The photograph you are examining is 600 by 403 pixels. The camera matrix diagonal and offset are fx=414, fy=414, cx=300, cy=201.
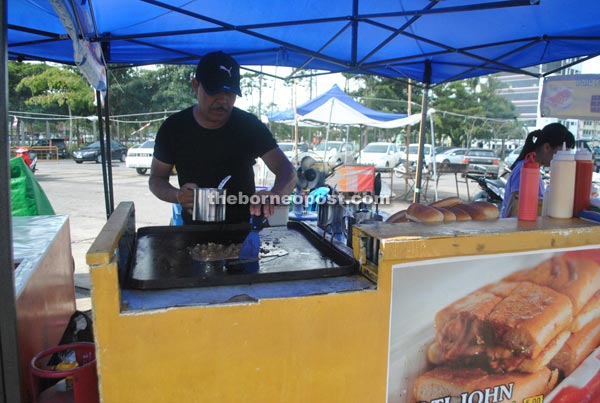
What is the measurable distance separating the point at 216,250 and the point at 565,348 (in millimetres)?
1365

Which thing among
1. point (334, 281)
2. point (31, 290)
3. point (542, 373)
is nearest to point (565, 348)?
point (542, 373)

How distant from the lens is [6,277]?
3.16 feet

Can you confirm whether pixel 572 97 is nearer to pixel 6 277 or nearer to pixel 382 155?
pixel 6 277

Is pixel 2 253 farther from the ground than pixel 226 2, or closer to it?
closer to it

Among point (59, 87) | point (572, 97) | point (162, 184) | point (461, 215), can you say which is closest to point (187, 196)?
point (162, 184)

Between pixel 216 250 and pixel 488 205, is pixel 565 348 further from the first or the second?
pixel 216 250

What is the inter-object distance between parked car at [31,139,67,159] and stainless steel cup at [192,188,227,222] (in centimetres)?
2277

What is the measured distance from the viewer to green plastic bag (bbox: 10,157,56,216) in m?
3.30

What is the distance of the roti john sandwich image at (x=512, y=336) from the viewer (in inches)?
54.2

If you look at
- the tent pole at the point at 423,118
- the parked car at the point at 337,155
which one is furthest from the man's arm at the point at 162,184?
the parked car at the point at 337,155

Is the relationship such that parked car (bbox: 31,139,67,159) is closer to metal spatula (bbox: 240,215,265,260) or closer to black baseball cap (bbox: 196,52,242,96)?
black baseball cap (bbox: 196,52,242,96)

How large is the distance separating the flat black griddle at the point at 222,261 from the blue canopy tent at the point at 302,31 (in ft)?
4.23

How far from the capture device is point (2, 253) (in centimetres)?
94

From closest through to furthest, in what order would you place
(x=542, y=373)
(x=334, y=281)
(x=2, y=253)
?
(x=2, y=253)
(x=334, y=281)
(x=542, y=373)
